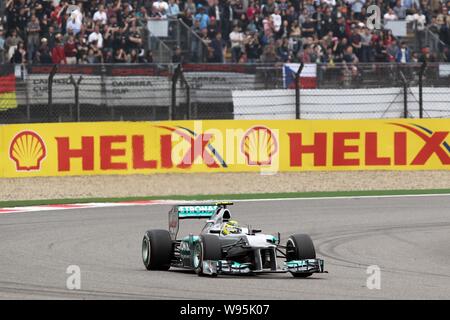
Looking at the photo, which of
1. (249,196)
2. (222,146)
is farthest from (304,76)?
(249,196)

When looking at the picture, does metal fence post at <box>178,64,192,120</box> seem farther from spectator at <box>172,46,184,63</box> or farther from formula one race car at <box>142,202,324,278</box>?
formula one race car at <box>142,202,324,278</box>

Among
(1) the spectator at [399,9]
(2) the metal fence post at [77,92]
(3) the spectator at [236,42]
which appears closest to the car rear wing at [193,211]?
(2) the metal fence post at [77,92]

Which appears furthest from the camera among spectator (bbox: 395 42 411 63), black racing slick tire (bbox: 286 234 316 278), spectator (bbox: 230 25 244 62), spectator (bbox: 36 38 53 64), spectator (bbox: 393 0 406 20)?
spectator (bbox: 393 0 406 20)

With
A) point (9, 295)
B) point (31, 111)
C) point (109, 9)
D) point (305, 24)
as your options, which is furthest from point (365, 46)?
point (9, 295)

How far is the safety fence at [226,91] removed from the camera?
2577 centimetres

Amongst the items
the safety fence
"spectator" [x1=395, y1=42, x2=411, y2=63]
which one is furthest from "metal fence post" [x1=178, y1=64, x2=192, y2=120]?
"spectator" [x1=395, y1=42, x2=411, y2=63]

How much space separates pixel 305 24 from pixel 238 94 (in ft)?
19.0

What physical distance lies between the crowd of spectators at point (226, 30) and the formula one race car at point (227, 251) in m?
15.8

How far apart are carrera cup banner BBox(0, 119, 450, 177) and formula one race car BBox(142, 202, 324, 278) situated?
11.5 meters

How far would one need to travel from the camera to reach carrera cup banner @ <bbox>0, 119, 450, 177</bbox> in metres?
24.7

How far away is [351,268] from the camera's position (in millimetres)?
13719

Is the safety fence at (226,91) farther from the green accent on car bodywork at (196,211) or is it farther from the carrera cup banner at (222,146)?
the green accent on car bodywork at (196,211)
